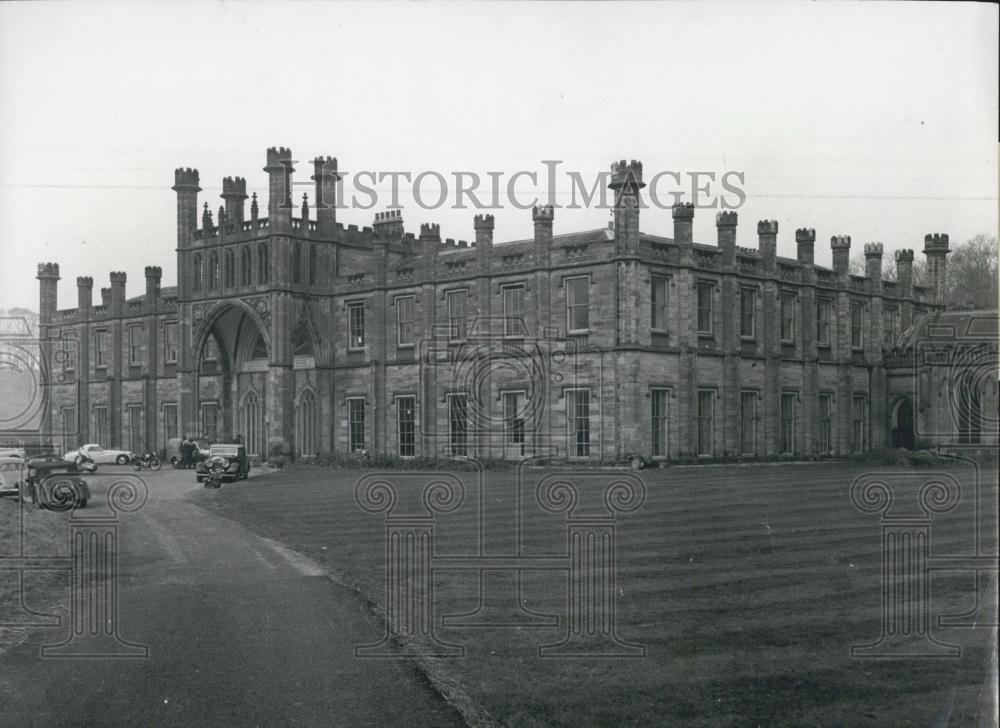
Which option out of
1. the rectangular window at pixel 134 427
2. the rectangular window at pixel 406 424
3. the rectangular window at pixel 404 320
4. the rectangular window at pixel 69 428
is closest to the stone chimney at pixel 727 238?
the rectangular window at pixel 404 320

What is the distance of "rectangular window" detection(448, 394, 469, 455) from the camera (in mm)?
40781

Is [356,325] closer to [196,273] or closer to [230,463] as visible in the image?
[196,273]

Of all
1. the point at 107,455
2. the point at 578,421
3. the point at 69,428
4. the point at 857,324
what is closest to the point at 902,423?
the point at 857,324

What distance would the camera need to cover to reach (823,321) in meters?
44.8

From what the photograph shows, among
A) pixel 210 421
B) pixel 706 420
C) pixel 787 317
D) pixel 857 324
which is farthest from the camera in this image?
pixel 210 421

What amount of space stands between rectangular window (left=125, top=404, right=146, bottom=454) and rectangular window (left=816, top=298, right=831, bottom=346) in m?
35.8

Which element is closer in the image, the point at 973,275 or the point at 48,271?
the point at 973,275

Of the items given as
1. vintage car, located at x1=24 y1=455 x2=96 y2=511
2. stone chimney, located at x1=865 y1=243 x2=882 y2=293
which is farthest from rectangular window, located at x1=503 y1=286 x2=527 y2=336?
stone chimney, located at x1=865 y1=243 x2=882 y2=293

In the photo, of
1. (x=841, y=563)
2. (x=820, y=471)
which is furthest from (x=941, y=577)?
(x=820, y=471)

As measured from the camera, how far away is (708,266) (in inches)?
1542

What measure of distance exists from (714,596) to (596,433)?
2372 cm

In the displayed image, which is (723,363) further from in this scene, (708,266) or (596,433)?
(596,433)

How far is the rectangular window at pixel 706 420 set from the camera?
Answer: 39.0m

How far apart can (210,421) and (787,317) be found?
95.9 ft
